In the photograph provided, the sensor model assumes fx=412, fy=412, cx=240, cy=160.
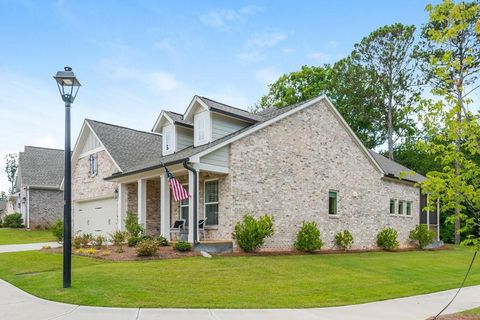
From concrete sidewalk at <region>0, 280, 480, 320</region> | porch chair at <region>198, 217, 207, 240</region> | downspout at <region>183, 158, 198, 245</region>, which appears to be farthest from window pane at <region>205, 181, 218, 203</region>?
concrete sidewalk at <region>0, 280, 480, 320</region>

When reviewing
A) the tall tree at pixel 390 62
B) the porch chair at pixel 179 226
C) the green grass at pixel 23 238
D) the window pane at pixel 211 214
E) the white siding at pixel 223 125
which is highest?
the tall tree at pixel 390 62

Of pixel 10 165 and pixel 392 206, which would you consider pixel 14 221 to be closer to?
pixel 392 206

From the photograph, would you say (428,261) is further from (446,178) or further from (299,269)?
(446,178)

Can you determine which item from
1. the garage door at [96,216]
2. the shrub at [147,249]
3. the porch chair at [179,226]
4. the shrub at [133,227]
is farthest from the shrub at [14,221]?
the shrub at [147,249]

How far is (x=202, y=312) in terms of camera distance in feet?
22.8

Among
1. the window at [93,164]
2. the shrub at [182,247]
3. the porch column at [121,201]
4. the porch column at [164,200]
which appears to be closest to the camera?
the shrub at [182,247]

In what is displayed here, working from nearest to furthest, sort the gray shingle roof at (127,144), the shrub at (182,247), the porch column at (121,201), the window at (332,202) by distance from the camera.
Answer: the shrub at (182,247), the window at (332,202), the porch column at (121,201), the gray shingle roof at (127,144)

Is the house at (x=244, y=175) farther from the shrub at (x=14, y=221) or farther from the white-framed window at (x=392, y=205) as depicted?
the shrub at (x=14, y=221)

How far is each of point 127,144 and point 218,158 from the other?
394 inches

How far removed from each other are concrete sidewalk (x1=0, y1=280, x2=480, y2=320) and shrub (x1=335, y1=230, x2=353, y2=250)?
35.3ft

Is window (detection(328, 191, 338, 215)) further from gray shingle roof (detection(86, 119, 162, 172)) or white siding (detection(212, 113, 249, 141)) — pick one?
gray shingle roof (detection(86, 119, 162, 172))

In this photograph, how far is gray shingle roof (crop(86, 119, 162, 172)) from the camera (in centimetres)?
2156

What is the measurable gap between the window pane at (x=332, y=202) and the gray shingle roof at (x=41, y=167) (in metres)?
24.5

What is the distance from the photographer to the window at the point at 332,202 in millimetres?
19562
